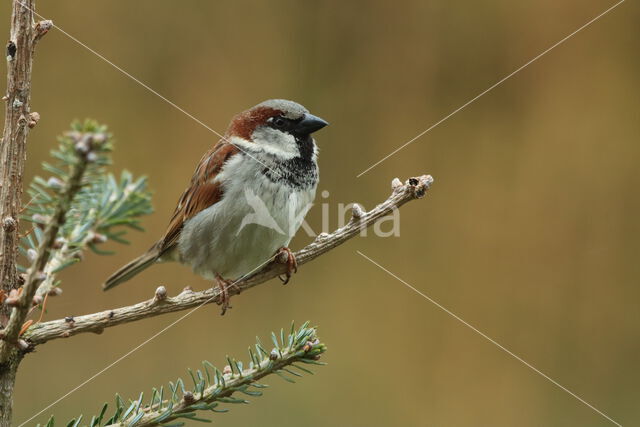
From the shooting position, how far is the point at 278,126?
2.19 metres

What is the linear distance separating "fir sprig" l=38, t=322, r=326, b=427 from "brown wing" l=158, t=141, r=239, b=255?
102 cm

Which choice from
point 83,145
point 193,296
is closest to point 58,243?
point 83,145

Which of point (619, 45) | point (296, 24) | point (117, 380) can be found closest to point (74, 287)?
point (117, 380)

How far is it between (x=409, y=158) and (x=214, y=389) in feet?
7.04

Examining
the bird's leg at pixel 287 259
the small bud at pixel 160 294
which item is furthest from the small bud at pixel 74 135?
the bird's leg at pixel 287 259

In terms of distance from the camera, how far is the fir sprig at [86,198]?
67 cm

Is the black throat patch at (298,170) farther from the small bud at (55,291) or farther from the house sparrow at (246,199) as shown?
the small bud at (55,291)

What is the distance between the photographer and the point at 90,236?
0.77 m

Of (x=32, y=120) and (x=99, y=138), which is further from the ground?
(x=32, y=120)

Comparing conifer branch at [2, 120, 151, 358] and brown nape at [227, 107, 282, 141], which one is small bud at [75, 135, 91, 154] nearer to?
conifer branch at [2, 120, 151, 358]

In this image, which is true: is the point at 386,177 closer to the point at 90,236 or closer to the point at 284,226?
the point at 284,226

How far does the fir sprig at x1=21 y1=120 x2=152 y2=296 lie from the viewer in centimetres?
67

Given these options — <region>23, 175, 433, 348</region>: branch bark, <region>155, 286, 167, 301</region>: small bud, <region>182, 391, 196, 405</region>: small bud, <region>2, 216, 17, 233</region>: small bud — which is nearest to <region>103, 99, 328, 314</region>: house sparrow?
<region>23, 175, 433, 348</region>: branch bark

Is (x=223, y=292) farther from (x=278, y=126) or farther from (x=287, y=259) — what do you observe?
(x=278, y=126)
